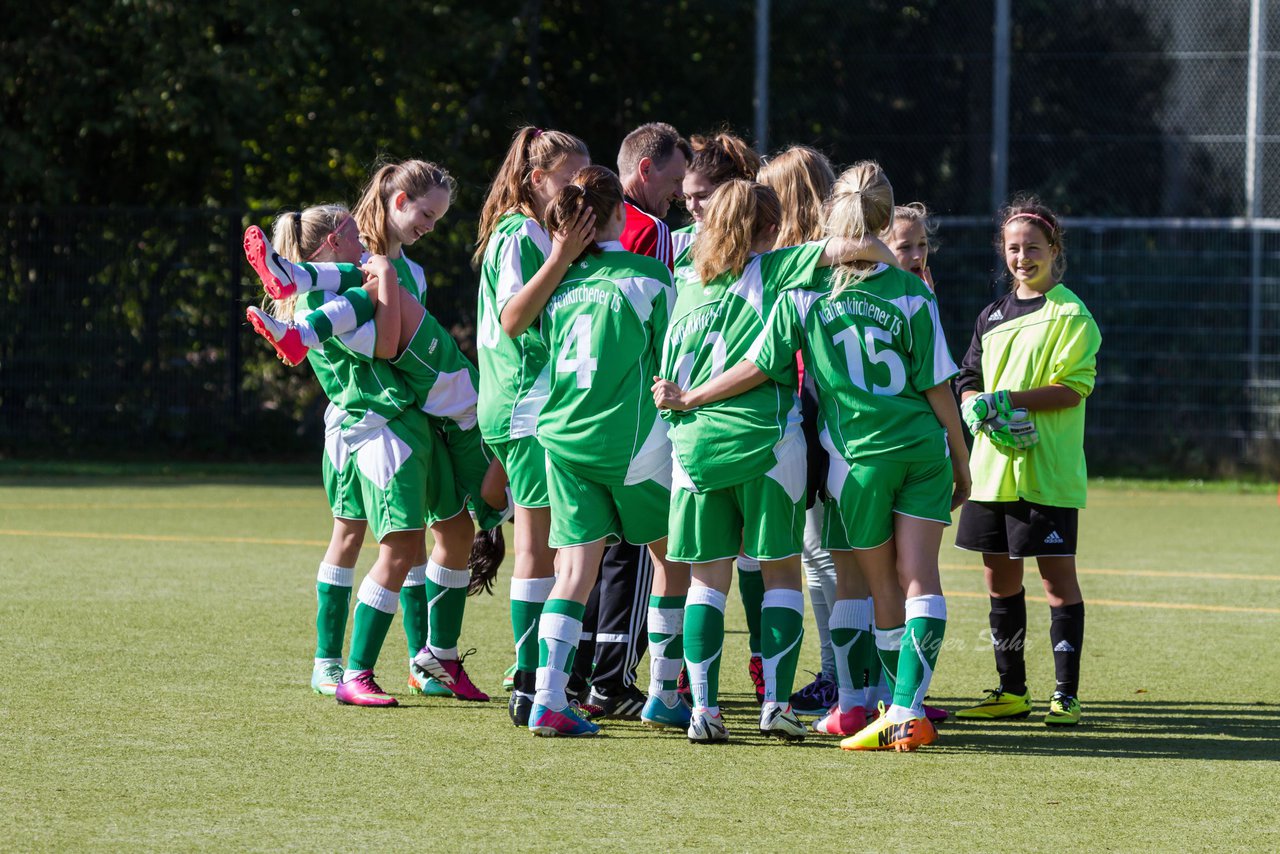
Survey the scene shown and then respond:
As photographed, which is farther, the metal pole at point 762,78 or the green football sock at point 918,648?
the metal pole at point 762,78

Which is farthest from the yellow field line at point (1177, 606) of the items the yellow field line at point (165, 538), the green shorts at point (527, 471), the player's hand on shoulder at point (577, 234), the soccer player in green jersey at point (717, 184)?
the yellow field line at point (165, 538)

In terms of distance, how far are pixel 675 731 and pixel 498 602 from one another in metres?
2.94

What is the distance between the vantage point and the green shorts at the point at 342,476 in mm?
5848

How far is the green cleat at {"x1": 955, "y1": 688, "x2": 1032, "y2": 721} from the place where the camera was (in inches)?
221

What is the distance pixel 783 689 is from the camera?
202 inches

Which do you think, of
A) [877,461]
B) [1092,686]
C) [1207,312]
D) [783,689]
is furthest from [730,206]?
[1207,312]

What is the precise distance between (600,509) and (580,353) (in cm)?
48

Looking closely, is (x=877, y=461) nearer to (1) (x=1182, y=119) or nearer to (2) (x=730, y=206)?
(2) (x=730, y=206)

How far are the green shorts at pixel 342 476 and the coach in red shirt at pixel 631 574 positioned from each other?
2.90ft

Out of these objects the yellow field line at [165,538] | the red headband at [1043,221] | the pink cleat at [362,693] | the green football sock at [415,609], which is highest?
the red headband at [1043,221]

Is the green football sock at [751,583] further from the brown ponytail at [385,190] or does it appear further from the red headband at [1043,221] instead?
the brown ponytail at [385,190]

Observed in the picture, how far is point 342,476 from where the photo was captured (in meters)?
5.87

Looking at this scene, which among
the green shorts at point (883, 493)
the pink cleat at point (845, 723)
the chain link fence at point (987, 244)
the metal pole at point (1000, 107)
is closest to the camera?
the green shorts at point (883, 493)

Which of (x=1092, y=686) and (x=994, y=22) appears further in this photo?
(x=994, y=22)
